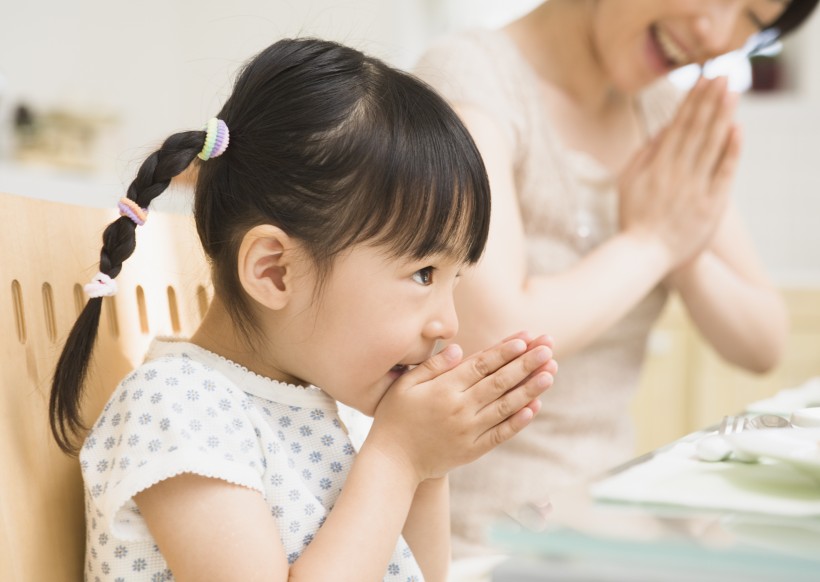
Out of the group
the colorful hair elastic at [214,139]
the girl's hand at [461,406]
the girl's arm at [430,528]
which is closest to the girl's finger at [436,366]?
the girl's hand at [461,406]

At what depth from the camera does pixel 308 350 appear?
798 millimetres

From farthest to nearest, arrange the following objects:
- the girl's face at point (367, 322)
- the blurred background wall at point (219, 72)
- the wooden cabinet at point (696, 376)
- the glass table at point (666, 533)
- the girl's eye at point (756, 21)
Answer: the blurred background wall at point (219, 72) → the wooden cabinet at point (696, 376) → the girl's eye at point (756, 21) → the girl's face at point (367, 322) → the glass table at point (666, 533)

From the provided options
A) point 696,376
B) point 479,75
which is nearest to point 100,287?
point 479,75

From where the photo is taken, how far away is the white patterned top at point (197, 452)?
68 centimetres

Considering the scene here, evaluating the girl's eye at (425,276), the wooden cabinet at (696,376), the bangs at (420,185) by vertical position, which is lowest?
the wooden cabinet at (696,376)

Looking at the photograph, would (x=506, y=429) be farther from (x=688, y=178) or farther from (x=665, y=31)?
(x=665, y=31)

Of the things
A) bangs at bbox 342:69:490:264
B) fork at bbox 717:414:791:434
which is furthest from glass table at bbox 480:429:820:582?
bangs at bbox 342:69:490:264

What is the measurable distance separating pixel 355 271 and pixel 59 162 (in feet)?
7.20

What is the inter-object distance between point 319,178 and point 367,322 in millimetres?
Result: 117

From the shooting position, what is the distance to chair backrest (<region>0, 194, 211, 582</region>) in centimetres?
69

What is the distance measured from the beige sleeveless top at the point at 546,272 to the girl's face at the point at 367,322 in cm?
49

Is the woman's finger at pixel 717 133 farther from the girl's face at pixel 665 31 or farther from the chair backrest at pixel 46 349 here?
the chair backrest at pixel 46 349

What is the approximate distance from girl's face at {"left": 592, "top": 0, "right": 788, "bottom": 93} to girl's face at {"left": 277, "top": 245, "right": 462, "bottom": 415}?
0.65 metres

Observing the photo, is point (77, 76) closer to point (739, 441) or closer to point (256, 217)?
point (256, 217)
